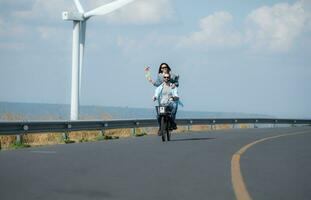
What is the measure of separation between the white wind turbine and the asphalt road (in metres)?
9.95

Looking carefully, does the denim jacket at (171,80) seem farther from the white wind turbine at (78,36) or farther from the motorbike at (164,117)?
the white wind turbine at (78,36)

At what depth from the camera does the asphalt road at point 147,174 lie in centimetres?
932

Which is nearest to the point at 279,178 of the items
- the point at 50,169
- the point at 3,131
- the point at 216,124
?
the point at 50,169

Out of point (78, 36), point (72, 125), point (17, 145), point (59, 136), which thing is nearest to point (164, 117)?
point (72, 125)

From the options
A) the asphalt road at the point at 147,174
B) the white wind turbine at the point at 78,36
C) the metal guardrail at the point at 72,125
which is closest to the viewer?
the asphalt road at the point at 147,174

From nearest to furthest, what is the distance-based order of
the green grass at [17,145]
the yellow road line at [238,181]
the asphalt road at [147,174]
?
the yellow road line at [238,181], the asphalt road at [147,174], the green grass at [17,145]

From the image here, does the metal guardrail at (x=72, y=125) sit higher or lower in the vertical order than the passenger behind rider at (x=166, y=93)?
lower

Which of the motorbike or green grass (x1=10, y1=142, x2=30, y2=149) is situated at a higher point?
the motorbike

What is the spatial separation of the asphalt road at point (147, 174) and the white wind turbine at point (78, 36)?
9.95 metres

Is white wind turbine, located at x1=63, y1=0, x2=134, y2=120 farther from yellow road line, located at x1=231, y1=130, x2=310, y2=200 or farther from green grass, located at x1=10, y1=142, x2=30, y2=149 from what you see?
yellow road line, located at x1=231, y1=130, x2=310, y2=200

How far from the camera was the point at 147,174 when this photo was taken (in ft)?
37.8

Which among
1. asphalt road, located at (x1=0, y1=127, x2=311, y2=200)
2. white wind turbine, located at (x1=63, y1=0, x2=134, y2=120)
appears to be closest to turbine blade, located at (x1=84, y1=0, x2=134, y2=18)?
white wind turbine, located at (x1=63, y1=0, x2=134, y2=120)

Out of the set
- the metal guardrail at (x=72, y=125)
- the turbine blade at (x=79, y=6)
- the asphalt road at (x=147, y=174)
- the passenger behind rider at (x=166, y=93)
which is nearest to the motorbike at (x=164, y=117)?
the passenger behind rider at (x=166, y=93)

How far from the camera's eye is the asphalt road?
9.32 meters
